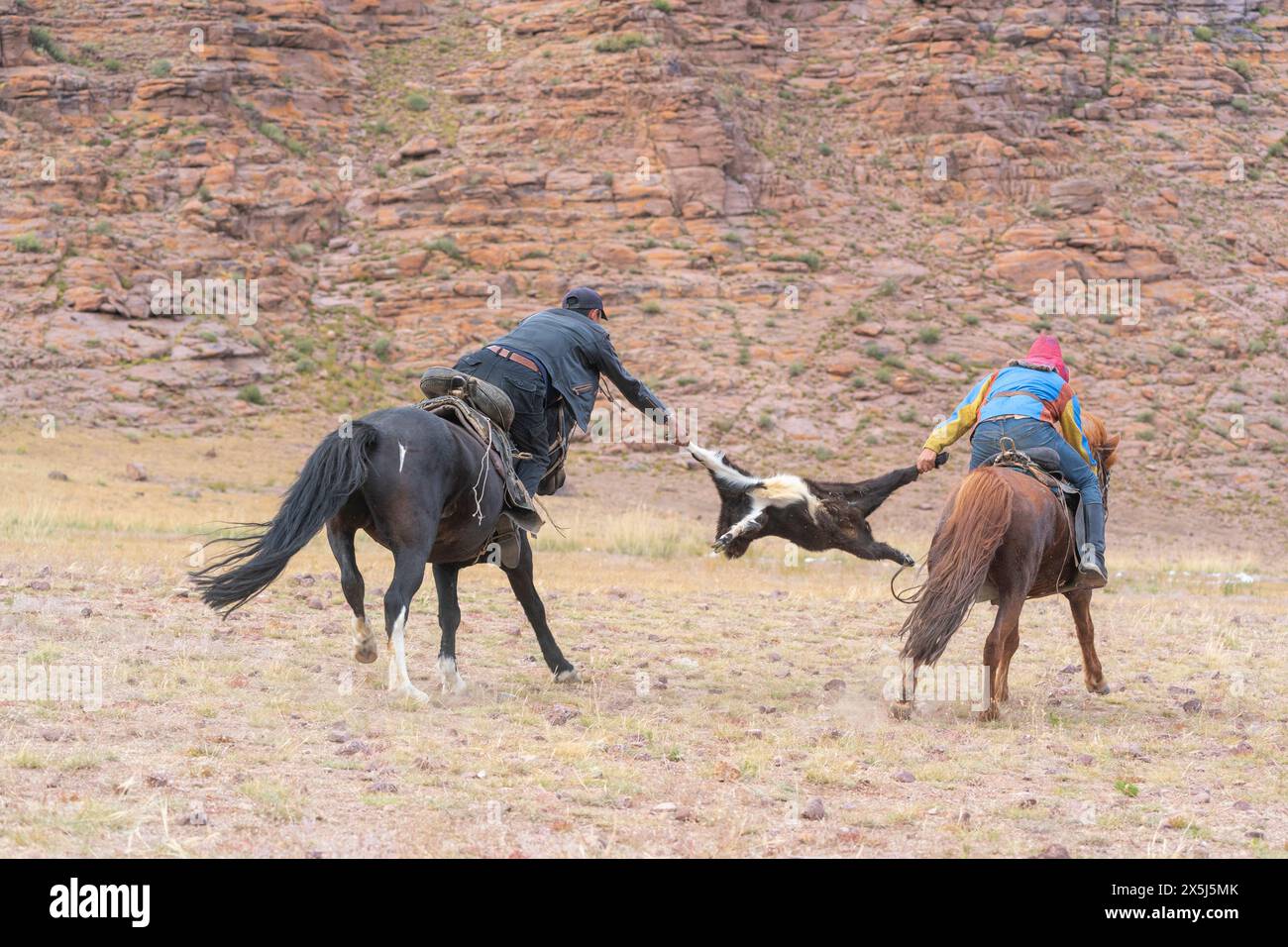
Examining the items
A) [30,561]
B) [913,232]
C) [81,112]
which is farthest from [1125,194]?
[30,561]

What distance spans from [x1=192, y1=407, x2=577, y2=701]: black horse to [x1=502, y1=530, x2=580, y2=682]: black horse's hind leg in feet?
2.17

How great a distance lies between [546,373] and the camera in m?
9.84

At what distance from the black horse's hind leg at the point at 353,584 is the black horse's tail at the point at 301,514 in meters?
0.31

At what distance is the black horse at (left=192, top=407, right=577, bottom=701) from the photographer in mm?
8148

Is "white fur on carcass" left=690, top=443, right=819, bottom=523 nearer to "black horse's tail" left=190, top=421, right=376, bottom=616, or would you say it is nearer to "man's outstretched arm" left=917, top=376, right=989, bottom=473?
"man's outstretched arm" left=917, top=376, right=989, bottom=473

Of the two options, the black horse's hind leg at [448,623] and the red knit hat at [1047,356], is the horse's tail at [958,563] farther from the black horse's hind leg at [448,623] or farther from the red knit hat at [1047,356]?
the black horse's hind leg at [448,623]

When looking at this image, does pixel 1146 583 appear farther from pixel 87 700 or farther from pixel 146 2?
pixel 146 2

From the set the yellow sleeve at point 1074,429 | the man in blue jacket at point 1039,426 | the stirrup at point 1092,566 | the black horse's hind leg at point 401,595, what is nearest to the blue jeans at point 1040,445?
the man in blue jacket at point 1039,426

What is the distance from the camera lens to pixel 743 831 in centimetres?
589

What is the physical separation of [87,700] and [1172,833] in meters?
5.45

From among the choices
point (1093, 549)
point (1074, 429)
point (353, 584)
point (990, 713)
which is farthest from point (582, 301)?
point (990, 713)

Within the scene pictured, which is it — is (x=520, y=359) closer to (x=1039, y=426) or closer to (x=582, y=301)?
(x=582, y=301)

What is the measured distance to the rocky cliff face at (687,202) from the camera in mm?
36781

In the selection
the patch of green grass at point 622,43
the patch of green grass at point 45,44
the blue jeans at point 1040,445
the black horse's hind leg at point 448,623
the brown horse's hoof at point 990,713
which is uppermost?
the patch of green grass at point 622,43
